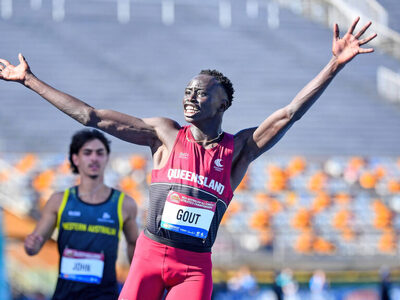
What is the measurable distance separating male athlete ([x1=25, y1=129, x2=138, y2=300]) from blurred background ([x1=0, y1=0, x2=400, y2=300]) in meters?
5.91

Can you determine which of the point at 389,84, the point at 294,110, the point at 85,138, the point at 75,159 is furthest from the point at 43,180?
the point at 294,110

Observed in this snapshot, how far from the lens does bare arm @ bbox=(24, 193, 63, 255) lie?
566cm

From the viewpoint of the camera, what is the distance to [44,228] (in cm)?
573

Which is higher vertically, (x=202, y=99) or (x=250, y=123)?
(x=250, y=123)

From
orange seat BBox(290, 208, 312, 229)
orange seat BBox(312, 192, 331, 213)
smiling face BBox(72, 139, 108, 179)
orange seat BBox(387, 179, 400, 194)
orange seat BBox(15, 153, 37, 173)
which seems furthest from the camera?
orange seat BBox(387, 179, 400, 194)

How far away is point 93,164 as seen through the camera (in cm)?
604

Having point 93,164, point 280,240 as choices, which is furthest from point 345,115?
point 93,164

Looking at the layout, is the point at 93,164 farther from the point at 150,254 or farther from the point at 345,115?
the point at 345,115

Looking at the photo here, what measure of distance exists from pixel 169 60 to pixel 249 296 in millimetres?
9866

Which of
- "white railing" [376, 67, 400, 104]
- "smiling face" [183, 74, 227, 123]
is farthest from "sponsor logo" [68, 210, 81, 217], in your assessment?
"white railing" [376, 67, 400, 104]

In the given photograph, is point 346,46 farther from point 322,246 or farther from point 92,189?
point 322,246

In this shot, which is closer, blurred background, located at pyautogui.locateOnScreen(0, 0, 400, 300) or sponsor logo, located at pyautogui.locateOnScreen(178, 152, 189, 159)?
sponsor logo, located at pyautogui.locateOnScreen(178, 152, 189, 159)

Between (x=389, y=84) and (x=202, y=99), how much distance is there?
16620 millimetres

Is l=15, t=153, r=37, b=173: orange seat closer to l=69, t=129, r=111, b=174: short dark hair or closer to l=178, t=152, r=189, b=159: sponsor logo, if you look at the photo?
l=69, t=129, r=111, b=174: short dark hair
